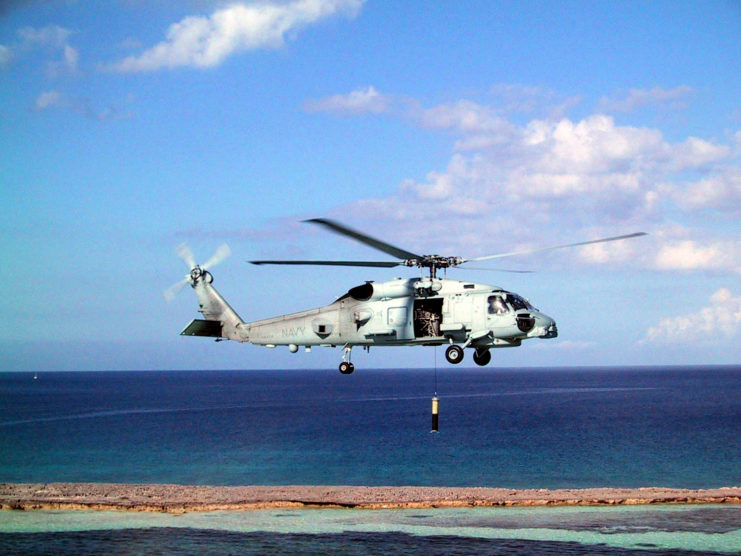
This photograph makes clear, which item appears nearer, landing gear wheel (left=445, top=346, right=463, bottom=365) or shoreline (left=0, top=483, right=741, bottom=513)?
landing gear wheel (left=445, top=346, right=463, bottom=365)

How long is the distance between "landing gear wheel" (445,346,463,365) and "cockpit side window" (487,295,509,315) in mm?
1713

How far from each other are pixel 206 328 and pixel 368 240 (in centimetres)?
981

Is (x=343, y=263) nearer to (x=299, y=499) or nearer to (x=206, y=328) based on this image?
(x=206, y=328)

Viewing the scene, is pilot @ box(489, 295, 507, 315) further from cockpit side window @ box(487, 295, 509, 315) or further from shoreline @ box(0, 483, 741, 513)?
shoreline @ box(0, 483, 741, 513)

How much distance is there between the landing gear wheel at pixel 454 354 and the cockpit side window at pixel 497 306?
1.71m

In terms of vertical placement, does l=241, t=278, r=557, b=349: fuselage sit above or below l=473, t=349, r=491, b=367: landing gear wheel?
above

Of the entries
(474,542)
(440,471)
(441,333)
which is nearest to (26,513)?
(474,542)

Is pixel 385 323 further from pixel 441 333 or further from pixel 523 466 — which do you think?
pixel 523 466

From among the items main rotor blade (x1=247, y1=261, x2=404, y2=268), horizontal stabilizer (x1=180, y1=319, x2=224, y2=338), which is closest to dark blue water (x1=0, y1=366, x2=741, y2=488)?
horizontal stabilizer (x1=180, y1=319, x2=224, y2=338)

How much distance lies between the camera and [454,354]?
27938 mm

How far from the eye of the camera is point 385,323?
2938cm

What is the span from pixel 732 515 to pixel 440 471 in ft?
148

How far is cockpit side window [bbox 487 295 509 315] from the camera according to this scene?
1129 inches

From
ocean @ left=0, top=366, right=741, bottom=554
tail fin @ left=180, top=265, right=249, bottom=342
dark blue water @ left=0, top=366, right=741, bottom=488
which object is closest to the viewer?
tail fin @ left=180, top=265, right=249, bottom=342
